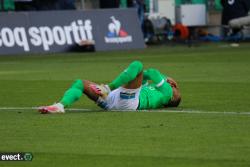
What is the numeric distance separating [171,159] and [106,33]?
27.6 m

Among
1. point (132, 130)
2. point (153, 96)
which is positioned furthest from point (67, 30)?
point (132, 130)

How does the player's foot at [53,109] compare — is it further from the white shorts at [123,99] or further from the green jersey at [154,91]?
the green jersey at [154,91]

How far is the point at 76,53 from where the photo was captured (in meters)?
36.6

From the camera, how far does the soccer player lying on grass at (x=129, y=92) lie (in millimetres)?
14297

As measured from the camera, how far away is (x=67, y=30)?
36.7 m

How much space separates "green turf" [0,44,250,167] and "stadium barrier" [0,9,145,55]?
11727 millimetres

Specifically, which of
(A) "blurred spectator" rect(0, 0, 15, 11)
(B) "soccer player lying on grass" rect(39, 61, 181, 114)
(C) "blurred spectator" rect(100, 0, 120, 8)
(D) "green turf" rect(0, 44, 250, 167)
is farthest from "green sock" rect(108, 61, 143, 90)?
(C) "blurred spectator" rect(100, 0, 120, 8)

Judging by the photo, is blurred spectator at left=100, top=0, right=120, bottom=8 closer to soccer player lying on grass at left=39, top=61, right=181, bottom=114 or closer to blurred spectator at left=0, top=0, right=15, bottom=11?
blurred spectator at left=0, top=0, right=15, bottom=11

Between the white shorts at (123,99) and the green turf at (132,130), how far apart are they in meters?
0.22

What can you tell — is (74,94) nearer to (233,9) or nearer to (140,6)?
(140,6)

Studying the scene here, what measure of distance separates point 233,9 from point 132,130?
3338 cm

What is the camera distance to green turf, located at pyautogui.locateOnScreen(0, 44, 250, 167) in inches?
412

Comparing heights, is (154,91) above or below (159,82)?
below

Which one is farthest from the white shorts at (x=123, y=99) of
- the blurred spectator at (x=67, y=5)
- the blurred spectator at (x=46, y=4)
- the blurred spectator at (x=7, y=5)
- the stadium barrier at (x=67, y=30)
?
the blurred spectator at (x=7, y=5)
